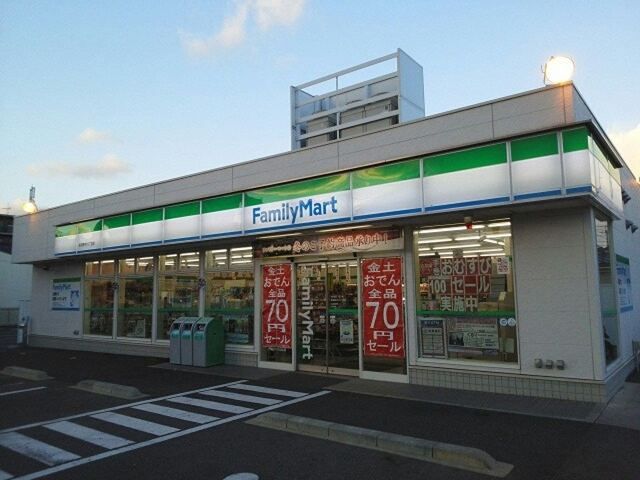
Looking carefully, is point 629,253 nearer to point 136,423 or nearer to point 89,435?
point 136,423

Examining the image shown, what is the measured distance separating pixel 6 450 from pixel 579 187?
8776 millimetres

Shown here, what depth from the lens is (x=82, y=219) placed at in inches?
646

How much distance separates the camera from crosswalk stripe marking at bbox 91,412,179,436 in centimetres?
712

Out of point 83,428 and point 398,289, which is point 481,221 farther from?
point 83,428

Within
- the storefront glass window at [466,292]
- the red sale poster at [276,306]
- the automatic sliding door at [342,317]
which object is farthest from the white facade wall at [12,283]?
the storefront glass window at [466,292]

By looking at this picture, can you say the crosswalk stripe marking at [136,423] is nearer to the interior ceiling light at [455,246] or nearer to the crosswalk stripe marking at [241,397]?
the crosswalk stripe marking at [241,397]

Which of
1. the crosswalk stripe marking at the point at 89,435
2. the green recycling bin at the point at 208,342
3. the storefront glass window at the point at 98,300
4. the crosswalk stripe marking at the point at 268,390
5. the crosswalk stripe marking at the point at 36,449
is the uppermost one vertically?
the storefront glass window at the point at 98,300

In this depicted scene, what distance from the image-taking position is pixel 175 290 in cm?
1493

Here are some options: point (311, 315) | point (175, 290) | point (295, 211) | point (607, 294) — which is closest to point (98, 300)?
point (175, 290)

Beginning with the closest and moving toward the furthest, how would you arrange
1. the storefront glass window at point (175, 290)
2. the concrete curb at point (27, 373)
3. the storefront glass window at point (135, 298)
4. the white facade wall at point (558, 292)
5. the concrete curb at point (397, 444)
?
the concrete curb at point (397, 444) < the white facade wall at point (558, 292) < the concrete curb at point (27, 373) < the storefront glass window at point (175, 290) < the storefront glass window at point (135, 298)

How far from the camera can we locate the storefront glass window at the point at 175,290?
14.4 m

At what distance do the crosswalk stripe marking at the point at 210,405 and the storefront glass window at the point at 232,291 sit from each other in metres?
3.75

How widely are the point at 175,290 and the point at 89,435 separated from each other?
320 inches

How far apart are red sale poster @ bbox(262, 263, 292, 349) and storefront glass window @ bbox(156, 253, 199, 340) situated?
276 cm
